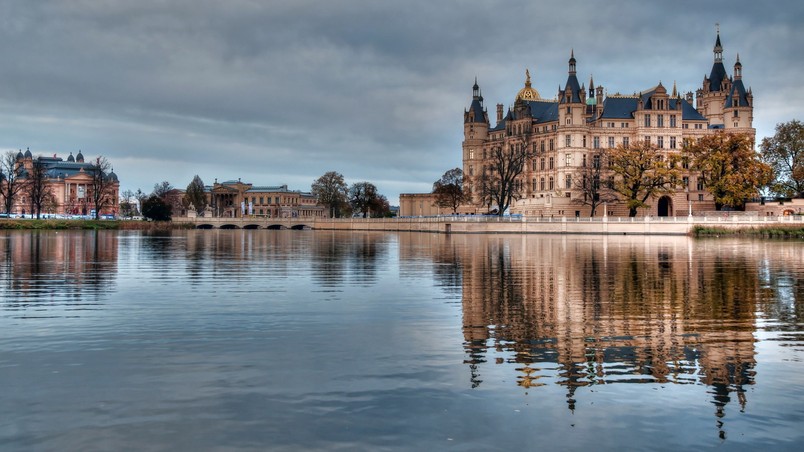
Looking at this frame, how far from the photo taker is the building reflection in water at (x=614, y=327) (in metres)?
10.9

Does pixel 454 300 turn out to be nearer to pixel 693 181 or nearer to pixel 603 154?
pixel 603 154

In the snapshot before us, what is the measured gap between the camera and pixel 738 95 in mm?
115000

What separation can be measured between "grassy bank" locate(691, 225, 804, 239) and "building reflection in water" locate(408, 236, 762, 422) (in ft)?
189

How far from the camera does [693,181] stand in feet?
369

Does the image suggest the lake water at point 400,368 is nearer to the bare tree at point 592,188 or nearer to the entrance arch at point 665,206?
Result: the bare tree at point 592,188

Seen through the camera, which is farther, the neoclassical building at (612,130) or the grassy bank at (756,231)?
the neoclassical building at (612,130)

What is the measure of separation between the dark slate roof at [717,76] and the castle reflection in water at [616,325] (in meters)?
104

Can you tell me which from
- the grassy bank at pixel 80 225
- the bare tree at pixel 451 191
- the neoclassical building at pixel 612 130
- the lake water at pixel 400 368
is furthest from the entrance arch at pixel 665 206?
the lake water at pixel 400 368

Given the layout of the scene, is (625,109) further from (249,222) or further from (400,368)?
(400,368)

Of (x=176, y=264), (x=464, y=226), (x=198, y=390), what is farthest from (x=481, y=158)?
(x=198, y=390)

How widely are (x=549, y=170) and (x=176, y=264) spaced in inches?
3706

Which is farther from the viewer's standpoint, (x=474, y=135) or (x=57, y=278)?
(x=474, y=135)

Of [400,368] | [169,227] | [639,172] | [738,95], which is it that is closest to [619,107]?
[738,95]

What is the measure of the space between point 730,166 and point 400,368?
91.2 meters
